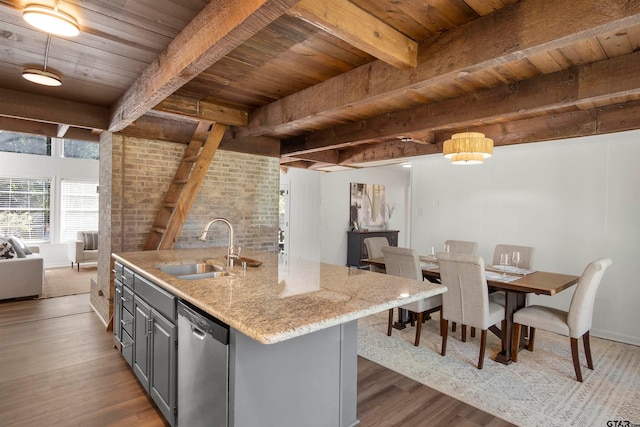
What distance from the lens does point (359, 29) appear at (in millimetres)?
1798

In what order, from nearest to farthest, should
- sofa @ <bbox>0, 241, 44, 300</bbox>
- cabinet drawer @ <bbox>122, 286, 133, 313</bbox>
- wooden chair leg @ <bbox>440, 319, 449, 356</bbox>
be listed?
cabinet drawer @ <bbox>122, 286, 133, 313</bbox> → wooden chair leg @ <bbox>440, 319, 449, 356</bbox> → sofa @ <bbox>0, 241, 44, 300</bbox>

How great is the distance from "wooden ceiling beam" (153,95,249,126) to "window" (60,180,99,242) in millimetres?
5903

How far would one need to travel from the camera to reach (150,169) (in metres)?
3.99

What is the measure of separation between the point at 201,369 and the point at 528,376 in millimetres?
2699

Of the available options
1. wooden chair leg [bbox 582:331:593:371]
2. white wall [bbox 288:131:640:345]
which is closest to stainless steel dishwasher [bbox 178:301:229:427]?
wooden chair leg [bbox 582:331:593:371]

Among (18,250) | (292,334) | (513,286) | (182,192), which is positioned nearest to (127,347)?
(182,192)

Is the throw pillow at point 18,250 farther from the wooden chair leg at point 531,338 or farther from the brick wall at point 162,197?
the wooden chair leg at point 531,338

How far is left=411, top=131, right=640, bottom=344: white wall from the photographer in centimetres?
388

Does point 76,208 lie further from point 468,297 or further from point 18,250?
point 468,297

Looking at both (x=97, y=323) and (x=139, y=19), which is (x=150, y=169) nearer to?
(x=97, y=323)

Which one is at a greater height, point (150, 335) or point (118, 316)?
point (150, 335)

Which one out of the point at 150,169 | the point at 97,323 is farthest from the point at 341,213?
the point at 97,323

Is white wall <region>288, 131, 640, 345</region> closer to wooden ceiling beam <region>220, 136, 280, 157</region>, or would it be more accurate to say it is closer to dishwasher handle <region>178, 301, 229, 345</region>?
wooden ceiling beam <region>220, 136, 280, 157</region>

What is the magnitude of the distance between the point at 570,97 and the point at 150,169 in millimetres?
4097
